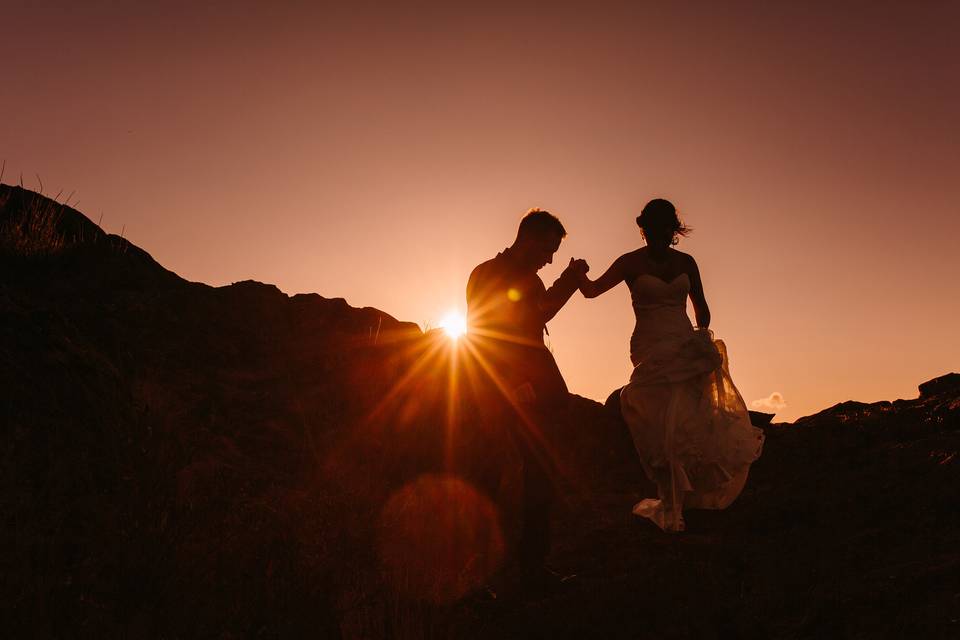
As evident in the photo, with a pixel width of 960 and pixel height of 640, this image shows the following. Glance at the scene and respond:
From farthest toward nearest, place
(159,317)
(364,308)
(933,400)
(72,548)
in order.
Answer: (364,308), (933,400), (159,317), (72,548)

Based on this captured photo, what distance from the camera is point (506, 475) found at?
8.47 meters

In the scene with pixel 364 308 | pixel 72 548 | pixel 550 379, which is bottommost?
pixel 72 548

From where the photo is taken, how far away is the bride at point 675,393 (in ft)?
20.1

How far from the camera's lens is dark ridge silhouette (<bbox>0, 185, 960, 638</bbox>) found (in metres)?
4.07

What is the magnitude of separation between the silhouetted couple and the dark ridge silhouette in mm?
277

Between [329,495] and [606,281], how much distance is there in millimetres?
2967

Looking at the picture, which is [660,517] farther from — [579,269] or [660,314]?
[579,269]

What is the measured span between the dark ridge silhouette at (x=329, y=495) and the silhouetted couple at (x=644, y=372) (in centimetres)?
28

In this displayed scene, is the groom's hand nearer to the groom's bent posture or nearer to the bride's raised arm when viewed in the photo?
the bride's raised arm

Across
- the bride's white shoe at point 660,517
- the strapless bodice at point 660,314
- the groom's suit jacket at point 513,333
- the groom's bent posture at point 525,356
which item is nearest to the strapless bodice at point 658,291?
the strapless bodice at point 660,314

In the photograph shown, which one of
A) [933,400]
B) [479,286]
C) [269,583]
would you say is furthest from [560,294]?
[933,400]

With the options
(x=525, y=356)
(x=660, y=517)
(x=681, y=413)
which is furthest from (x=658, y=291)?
(x=660, y=517)

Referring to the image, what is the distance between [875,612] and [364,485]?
4384mm

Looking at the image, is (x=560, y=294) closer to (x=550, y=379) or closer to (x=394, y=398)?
(x=550, y=379)
